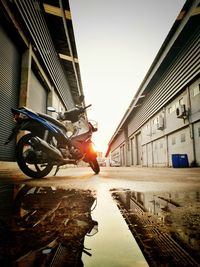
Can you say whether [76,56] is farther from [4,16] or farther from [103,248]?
[103,248]

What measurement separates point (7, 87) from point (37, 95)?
2.80m

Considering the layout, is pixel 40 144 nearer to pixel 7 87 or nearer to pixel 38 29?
pixel 7 87

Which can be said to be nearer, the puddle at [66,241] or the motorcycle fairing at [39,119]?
the puddle at [66,241]

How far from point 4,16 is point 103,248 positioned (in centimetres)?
638

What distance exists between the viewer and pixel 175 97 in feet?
43.1

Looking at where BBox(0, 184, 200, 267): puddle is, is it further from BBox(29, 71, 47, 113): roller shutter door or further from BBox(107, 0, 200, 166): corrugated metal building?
BBox(107, 0, 200, 166): corrugated metal building

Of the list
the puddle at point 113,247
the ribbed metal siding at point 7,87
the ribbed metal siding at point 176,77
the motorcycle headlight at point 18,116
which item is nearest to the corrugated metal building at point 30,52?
the ribbed metal siding at point 7,87

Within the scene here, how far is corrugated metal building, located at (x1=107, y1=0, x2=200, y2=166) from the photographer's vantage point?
1016 cm

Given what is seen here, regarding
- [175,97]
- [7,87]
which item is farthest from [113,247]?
[175,97]

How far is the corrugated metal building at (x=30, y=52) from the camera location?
541cm

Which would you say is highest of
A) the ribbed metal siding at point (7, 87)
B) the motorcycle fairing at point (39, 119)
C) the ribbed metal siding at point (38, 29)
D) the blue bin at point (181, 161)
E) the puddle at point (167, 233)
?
the ribbed metal siding at point (38, 29)

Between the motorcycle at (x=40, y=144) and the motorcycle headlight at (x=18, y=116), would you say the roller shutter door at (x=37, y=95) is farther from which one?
the motorcycle headlight at (x=18, y=116)

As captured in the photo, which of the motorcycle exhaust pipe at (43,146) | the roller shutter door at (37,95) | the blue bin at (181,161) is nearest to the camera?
the motorcycle exhaust pipe at (43,146)

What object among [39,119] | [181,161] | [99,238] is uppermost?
[39,119]
